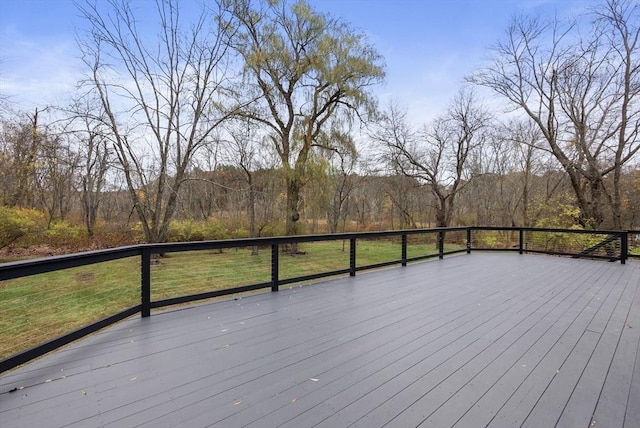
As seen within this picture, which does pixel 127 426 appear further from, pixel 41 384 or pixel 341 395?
pixel 341 395

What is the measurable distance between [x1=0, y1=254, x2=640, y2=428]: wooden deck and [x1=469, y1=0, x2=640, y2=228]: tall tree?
902 centimetres

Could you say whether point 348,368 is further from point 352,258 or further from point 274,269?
point 352,258

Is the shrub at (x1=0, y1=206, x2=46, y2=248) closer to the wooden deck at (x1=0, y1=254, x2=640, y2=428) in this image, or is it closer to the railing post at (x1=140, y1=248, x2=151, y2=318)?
the railing post at (x1=140, y1=248, x2=151, y2=318)

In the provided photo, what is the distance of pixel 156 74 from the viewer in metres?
8.97

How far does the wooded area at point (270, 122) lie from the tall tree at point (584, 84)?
0.04m

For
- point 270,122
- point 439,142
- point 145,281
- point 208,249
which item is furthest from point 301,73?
point 145,281

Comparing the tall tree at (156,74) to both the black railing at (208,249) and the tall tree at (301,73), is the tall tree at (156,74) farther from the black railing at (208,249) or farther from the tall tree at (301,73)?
the black railing at (208,249)

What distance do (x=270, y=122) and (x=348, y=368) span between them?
10.3 meters

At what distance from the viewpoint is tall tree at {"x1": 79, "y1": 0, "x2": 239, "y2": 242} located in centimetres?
841

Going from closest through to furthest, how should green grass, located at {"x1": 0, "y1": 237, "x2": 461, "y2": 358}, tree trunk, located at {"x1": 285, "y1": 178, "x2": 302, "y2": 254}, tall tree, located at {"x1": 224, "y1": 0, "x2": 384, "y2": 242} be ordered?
1. green grass, located at {"x1": 0, "y1": 237, "x2": 461, "y2": 358}
2. tall tree, located at {"x1": 224, "y1": 0, "x2": 384, "y2": 242}
3. tree trunk, located at {"x1": 285, "y1": 178, "x2": 302, "y2": 254}

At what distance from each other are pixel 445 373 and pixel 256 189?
13473mm

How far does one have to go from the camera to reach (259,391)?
1.95 m

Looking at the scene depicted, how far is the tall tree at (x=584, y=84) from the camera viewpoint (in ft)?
32.5

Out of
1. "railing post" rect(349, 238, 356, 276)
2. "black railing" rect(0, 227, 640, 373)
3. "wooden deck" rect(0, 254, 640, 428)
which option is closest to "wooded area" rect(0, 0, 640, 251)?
"black railing" rect(0, 227, 640, 373)
